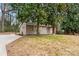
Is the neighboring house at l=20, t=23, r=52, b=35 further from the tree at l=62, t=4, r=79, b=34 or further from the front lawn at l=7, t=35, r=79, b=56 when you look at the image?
the tree at l=62, t=4, r=79, b=34

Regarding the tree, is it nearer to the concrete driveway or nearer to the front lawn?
the front lawn

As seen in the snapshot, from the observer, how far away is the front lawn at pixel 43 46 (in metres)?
2.42

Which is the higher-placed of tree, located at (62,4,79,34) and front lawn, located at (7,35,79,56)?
tree, located at (62,4,79,34)

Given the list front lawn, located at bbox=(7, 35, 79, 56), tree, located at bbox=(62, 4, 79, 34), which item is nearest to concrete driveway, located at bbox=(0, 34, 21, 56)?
front lawn, located at bbox=(7, 35, 79, 56)

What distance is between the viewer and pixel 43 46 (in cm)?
243

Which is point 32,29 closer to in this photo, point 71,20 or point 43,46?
point 43,46

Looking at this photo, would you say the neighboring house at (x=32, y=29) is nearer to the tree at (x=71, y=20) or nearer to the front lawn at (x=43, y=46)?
the front lawn at (x=43, y=46)

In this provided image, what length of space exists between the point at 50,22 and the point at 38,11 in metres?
0.17

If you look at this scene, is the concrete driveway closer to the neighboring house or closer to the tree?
the neighboring house

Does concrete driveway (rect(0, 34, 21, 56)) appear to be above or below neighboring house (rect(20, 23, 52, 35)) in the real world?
below

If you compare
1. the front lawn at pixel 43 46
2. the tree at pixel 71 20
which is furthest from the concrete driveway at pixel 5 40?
the tree at pixel 71 20

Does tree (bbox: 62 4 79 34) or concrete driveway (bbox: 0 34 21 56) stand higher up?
tree (bbox: 62 4 79 34)

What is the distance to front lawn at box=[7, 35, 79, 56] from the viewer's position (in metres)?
2.42

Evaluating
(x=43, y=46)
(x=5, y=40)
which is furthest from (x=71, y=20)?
(x=5, y=40)
